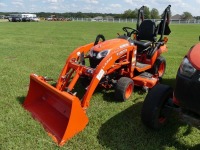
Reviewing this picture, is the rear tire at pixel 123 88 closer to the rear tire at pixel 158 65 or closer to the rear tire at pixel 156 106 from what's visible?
the rear tire at pixel 156 106

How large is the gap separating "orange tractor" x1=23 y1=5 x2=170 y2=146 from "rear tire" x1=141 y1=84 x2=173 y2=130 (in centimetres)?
83

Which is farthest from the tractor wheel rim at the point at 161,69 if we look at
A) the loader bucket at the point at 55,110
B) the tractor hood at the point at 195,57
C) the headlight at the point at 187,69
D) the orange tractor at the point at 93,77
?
the headlight at the point at 187,69

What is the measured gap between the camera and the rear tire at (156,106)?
3434 mm

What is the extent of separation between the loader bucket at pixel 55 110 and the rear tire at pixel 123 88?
1.12 meters

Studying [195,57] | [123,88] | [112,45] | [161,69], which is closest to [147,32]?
[161,69]

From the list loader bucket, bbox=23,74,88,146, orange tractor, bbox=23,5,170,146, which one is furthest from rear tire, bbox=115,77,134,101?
loader bucket, bbox=23,74,88,146

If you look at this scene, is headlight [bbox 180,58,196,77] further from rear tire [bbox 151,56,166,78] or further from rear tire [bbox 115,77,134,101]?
rear tire [bbox 151,56,166,78]

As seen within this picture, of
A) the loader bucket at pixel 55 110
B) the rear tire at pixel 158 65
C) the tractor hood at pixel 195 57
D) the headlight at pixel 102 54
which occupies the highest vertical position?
the tractor hood at pixel 195 57

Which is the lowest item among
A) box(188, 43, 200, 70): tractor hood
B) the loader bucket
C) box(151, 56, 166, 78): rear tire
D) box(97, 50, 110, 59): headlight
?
the loader bucket

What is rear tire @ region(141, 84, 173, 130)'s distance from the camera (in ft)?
11.3

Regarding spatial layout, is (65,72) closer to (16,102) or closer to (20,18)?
(16,102)

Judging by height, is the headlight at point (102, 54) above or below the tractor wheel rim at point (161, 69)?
above

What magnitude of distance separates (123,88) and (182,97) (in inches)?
76.1

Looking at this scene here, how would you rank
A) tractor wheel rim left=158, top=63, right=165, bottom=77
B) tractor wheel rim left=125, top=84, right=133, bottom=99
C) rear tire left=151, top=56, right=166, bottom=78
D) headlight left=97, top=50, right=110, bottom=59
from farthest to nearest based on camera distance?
1. tractor wheel rim left=158, top=63, right=165, bottom=77
2. rear tire left=151, top=56, right=166, bottom=78
3. tractor wheel rim left=125, top=84, right=133, bottom=99
4. headlight left=97, top=50, right=110, bottom=59
